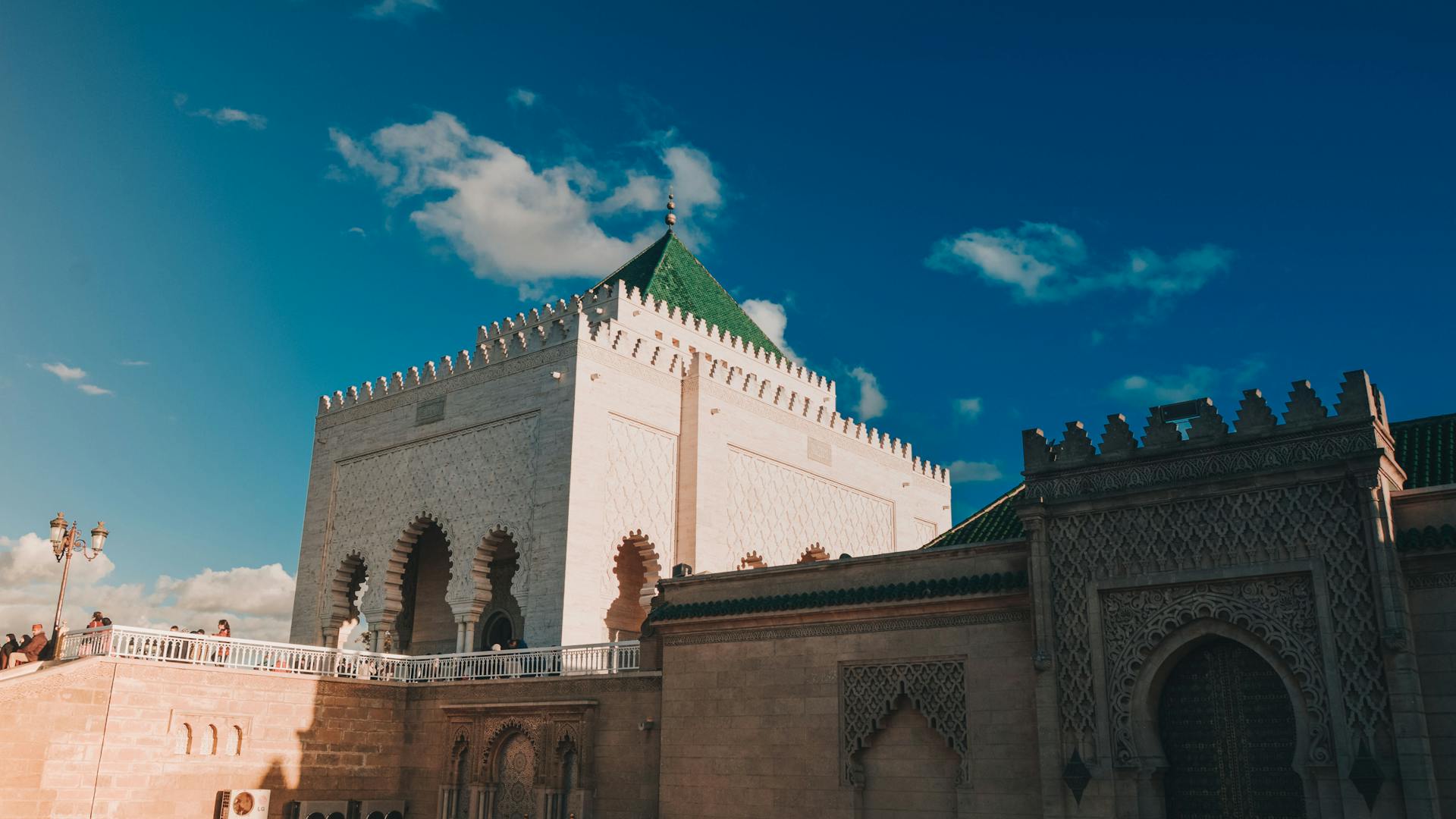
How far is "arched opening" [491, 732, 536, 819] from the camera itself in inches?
523

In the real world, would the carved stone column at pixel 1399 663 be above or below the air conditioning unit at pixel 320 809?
above

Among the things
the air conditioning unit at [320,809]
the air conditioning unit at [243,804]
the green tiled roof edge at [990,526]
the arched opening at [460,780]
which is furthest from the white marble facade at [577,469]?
the green tiled roof edge at [990,526]

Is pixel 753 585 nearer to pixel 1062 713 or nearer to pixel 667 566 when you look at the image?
pixel 1062 713

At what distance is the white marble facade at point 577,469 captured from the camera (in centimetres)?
1672

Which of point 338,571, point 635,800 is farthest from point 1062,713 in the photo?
point 338,571

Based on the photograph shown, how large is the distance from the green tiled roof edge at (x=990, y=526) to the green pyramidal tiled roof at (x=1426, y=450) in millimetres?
3547

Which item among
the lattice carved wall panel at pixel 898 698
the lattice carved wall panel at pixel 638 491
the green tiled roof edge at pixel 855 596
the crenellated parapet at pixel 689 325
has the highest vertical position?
the crenellated parapet at pixel 689 325

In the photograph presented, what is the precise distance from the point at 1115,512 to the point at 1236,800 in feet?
7.63

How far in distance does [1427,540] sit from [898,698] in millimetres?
4456

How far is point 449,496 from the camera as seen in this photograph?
720 inches

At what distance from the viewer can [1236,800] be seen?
8.49m

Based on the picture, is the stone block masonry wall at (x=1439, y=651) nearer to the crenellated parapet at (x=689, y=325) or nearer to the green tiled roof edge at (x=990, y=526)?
the green tiled roof edge at (x=990, y=526)

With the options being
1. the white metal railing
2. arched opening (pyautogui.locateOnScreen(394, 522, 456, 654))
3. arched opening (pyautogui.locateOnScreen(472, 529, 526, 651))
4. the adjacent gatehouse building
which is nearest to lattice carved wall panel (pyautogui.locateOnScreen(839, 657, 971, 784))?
the adjacent gatehouse building

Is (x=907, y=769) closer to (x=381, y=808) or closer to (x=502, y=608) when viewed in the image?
(x=381, y=808)
